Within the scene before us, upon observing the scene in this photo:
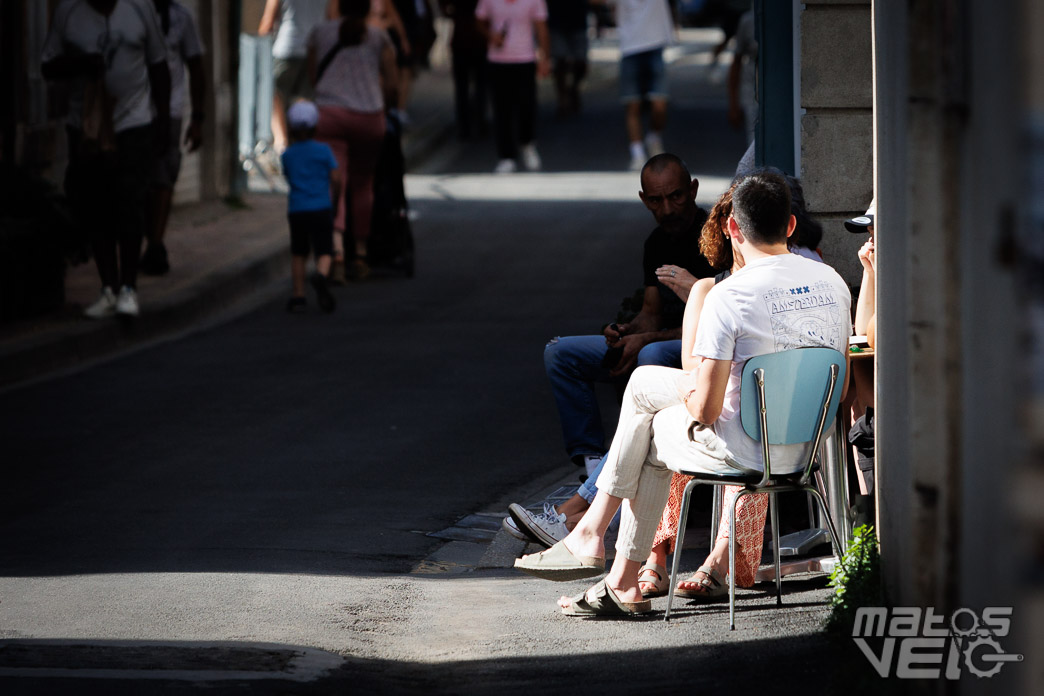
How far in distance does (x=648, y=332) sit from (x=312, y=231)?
584cm

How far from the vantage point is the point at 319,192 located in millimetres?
12156

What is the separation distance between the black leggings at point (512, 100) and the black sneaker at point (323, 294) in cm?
722

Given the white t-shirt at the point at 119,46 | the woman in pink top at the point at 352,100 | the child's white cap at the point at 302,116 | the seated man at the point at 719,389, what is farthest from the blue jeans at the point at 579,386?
the woman in pink top at the point at 352,100

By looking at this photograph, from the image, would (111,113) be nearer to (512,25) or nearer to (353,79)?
(353,79)

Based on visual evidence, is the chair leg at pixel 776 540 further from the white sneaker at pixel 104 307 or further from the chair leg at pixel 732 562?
the white sneaker at pixel 104 307

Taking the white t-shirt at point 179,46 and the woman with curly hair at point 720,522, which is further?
the white t-shirt at point 179,46

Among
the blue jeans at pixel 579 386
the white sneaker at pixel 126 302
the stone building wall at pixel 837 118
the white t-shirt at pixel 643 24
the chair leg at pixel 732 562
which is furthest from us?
the white t-shirt at pixel 643 24

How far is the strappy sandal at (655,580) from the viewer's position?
589 cm

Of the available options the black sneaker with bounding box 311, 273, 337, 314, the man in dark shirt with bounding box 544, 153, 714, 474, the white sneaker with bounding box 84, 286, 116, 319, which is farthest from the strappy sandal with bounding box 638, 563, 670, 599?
the black sneaker with bounding box 311, 273, 337, 314

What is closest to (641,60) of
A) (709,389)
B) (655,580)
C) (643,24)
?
(643,24)

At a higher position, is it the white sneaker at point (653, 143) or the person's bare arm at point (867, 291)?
the person's bare arm at point (867, 291)

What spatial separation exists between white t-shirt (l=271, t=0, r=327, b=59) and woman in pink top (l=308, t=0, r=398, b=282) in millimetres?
5498

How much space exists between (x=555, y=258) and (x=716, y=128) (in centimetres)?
895

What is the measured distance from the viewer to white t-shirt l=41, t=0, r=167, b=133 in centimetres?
1089
